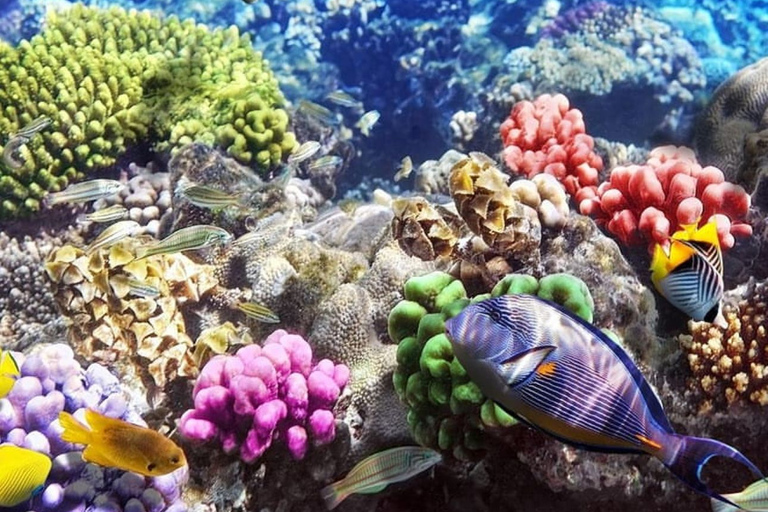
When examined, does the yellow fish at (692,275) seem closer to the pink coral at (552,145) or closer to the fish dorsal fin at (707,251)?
the fish dorsal fin at (707,251)

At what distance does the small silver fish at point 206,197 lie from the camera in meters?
4.08

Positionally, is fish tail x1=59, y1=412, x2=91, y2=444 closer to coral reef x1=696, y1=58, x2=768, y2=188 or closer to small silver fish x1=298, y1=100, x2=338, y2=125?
coral reef x1=696, y1=58, x2=768, y2=188

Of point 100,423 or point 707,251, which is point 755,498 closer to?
point 707,251

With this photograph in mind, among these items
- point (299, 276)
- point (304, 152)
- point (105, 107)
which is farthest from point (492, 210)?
point (105, 107)

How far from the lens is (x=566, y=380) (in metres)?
1.46

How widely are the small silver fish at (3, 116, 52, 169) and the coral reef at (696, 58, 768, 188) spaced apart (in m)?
6.01

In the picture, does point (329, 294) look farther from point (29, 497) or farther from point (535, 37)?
point (535, 37)

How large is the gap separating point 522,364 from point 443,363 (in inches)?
46.7

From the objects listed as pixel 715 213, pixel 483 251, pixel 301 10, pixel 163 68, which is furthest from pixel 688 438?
pixel 301 10

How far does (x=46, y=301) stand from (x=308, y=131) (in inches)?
163

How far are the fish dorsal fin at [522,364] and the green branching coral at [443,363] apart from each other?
1.04 meters

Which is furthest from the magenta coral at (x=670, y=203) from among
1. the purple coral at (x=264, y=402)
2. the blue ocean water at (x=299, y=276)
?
the purple coral at (x=264, y=402)

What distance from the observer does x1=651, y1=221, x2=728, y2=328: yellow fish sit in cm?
236

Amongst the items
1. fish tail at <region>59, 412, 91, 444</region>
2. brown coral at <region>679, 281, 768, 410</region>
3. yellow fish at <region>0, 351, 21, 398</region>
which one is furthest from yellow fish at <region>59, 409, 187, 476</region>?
brown coral at <region>679, 281, 768, 410</region>
